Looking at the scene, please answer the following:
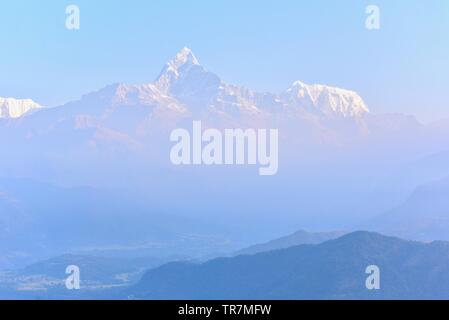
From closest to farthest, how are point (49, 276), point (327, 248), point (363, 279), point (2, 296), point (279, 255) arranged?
point (363, 279) → point (327, 248) → point (279, 255) → point (2, 296) → point (49, 276)

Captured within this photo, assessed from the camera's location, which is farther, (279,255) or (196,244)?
(196,244)

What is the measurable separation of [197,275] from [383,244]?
86.7ft

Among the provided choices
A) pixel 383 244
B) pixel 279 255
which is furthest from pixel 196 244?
pixel 383 244

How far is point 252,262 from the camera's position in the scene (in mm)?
107312
